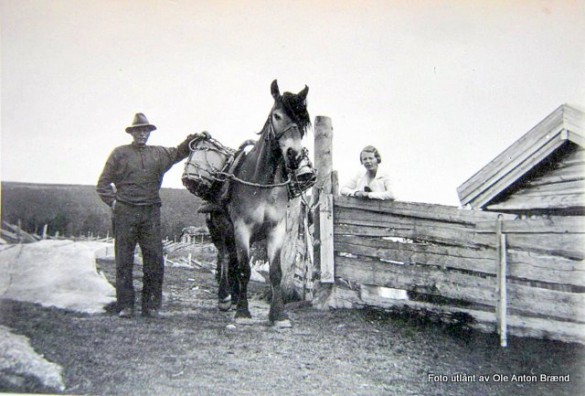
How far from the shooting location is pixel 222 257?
4586 millimetres

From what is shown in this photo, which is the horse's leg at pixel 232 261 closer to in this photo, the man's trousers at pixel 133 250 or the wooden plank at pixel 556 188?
the man's trousers at pixel 133 250

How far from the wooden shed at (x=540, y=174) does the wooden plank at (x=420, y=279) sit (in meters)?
0.65

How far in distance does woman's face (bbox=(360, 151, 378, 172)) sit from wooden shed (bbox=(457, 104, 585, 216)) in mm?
830

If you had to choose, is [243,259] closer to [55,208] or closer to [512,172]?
[55,208]

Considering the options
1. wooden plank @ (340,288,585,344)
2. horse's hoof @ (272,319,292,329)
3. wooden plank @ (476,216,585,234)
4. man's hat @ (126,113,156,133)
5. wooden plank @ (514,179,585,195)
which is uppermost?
man's hat @ (126,113,156,133)

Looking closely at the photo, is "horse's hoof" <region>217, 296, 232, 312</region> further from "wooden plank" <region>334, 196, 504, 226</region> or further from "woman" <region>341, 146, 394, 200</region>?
"woman" <region>341, 146, 394, 200</region>

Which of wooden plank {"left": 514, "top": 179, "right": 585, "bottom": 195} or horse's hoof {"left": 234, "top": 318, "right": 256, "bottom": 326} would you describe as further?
horse's hoof {"left": 234, "top": 318, "right": 256, "bottom": 326}

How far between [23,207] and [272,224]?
216cm

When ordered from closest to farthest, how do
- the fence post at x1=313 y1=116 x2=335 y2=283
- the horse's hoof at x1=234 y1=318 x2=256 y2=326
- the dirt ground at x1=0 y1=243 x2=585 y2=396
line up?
the dirt ground at x1=0 y1=243 x2=585 y2=396
the horse's hoof at x1=234 y1=318 x2=256 y2=326
the fence post at x1=313 y1=116 x2=335 y2=283

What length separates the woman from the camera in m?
4.06

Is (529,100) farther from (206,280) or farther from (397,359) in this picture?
(206,280)

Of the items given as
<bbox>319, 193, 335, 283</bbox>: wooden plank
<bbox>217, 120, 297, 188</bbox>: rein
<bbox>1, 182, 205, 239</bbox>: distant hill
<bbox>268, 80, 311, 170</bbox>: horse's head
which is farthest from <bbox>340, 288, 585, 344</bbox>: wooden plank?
<bbox>1, 182, 205, 239</bbox>: distant hill

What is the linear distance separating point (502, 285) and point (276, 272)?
5.97 ft

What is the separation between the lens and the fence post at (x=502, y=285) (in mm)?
3246
